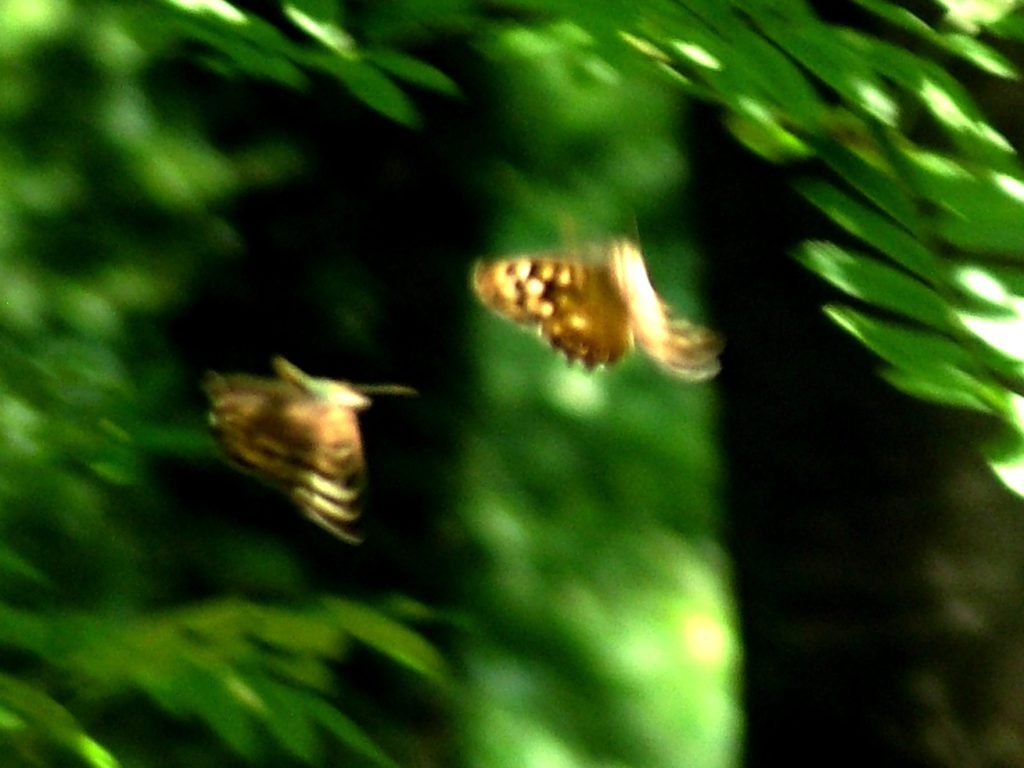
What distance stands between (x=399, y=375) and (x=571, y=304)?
0.45 metres

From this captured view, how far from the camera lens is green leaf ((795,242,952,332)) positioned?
0.33 metres

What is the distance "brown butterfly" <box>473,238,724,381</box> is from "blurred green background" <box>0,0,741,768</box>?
0.32m

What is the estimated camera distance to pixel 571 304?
440 millimetres

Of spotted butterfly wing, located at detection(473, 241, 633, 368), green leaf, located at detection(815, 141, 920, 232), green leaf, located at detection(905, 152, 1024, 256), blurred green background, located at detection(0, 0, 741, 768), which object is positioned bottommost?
blurred green background, located at detection(0, 0, 741, 768)

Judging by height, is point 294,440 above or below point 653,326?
below

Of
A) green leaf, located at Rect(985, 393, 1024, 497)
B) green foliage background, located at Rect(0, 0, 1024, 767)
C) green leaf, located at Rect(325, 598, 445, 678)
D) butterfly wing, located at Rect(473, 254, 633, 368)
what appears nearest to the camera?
green leaf, located at Rect(985, 393, 1024, 497)

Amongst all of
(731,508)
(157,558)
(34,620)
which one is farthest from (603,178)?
(34,620)

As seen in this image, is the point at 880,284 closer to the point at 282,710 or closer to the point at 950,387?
the point at 950,387

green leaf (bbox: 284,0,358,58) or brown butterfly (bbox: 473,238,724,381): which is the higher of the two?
green leaf (bbox: 284,0,358,58)

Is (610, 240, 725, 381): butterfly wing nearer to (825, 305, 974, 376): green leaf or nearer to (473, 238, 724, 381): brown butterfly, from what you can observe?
(473, 238, 724, 381): brown butterfly

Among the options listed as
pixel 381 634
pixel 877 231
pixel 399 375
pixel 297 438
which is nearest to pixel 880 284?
pixel 877 231

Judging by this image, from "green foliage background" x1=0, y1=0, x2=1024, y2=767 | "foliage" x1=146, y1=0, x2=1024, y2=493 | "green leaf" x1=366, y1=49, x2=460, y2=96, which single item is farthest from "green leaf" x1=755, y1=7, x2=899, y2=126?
"green foliage background" x1=0, y1=0, x2=1024, y2=767

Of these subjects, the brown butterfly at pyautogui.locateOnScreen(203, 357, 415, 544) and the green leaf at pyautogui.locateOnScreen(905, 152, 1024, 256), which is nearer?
the green leaf at pyautogui.locateOnScreen(905, 152, 1024, 256)

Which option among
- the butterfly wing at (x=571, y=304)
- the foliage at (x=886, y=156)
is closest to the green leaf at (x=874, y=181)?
the foliage at (x=886, y=156)
